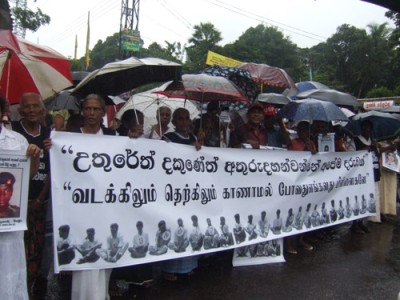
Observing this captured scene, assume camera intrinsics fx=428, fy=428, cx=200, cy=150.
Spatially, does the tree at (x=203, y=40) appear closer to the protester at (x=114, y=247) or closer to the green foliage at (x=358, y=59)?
the green foliage at (x=358, y=59)

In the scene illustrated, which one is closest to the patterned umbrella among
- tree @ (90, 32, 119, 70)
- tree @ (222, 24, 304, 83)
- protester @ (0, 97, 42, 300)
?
protester @ (0, 97, 42, 300)

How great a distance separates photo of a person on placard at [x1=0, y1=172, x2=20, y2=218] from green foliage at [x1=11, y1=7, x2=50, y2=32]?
8.95 metres

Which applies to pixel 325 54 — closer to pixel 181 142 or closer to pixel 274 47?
pixel 274 47

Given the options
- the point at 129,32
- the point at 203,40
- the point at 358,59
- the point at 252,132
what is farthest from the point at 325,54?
the point at 252,132

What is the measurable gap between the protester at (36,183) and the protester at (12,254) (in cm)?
33

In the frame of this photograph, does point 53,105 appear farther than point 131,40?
No

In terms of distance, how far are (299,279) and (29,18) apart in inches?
368

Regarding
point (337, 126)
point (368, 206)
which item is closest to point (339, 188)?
point (368, 206)

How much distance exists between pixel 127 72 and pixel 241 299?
240 centimetres

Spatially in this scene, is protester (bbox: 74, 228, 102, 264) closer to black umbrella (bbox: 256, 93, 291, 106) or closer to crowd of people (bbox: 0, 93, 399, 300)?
crowd of people (bbox: 0, 93, 399, 300)

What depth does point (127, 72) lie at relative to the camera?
4156mm

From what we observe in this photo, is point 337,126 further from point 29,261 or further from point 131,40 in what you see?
point 131,40

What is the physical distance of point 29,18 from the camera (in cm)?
1065

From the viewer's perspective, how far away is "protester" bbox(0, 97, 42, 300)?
2.79m
